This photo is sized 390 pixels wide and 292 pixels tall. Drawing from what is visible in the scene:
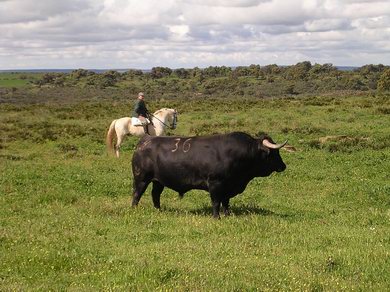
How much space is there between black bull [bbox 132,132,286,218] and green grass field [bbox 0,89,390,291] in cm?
64

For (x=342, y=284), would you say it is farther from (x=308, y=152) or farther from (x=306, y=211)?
(x=308, y=152)

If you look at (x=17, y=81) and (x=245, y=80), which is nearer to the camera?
(x=245, y=80)

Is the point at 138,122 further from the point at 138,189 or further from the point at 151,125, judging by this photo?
the point at 138,189

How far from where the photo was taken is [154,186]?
12.3 m

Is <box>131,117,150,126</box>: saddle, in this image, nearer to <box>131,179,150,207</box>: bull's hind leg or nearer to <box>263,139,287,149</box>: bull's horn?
<box>131,179,150,207</box>: bull's hind leg

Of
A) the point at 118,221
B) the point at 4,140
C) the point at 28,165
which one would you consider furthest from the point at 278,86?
the point at 118,221

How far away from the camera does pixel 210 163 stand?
11320 millimetres

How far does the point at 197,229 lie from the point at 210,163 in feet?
5.96

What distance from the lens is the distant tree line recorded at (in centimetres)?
9719

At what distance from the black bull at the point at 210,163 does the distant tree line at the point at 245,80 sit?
252ft

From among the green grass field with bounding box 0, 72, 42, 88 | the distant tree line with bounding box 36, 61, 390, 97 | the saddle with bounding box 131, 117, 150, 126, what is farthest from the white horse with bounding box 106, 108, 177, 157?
the green grass field with bounding box 0, 72, 42, 88

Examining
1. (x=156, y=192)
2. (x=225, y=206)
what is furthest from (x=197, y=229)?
(x=156, y=192)

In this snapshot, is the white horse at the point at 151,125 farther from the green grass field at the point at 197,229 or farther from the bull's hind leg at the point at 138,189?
the bull's hind leg at the point at 138,189

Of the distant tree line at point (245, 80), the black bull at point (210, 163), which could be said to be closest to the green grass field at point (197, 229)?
the black bull at point (210, 163)
